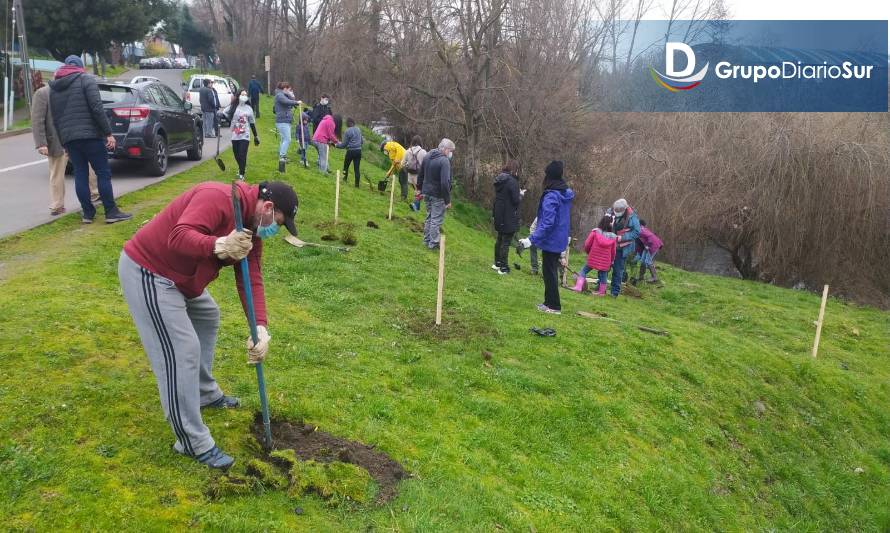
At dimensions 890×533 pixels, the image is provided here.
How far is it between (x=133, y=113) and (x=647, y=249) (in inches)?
453

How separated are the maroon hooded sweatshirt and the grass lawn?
1289 mm

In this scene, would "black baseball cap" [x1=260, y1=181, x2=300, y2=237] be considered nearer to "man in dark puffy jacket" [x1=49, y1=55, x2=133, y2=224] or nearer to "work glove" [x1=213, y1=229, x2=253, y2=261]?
"work glove" [x1=213, y1=229, x2=253, y2=261]

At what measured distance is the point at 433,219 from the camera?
12742 millimetres

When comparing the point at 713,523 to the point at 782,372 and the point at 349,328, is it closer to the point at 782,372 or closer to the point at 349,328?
the point at 349,328

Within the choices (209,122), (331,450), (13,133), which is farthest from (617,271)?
(13,133)

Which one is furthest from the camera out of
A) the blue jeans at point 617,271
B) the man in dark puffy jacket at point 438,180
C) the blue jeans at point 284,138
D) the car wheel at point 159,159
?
the blue jeans at point 284,138

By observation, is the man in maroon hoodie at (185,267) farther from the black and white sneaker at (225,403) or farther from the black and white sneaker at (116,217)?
the black and white sneaker at (116,217)

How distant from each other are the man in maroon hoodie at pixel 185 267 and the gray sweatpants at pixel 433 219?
8.35 metres

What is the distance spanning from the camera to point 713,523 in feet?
19.4

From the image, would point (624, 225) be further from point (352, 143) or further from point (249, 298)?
point (249, 298)

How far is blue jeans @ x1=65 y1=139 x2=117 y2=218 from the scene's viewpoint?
8.57 meters

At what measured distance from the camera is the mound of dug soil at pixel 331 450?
4629 mm

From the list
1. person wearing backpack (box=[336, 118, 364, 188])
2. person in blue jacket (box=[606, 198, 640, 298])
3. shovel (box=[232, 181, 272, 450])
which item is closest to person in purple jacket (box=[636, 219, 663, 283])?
person in blue jacket (box=[606, 198, 640, 298])

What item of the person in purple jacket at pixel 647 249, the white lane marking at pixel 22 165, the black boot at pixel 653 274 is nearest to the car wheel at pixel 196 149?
the white lane marking at pixel 22 165
